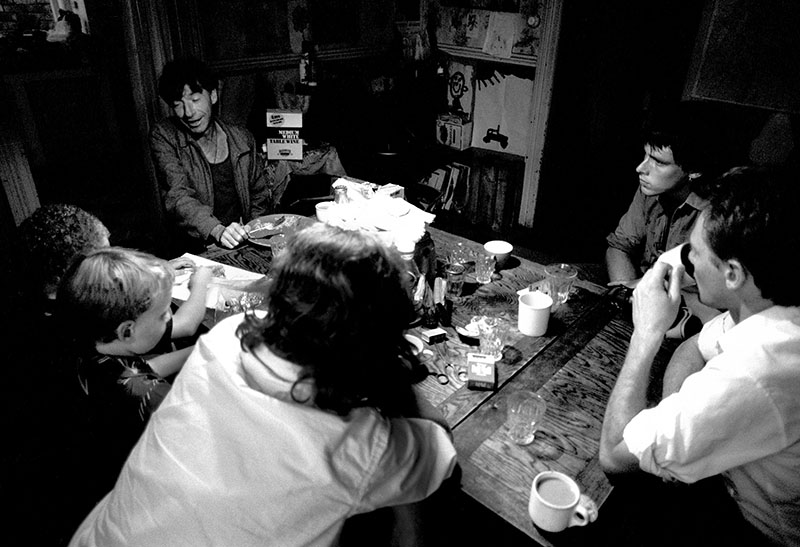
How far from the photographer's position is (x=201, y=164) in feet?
10.7

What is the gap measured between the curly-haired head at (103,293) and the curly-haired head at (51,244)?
1.31ft

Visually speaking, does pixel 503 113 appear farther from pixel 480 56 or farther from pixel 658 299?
pixel 658 299

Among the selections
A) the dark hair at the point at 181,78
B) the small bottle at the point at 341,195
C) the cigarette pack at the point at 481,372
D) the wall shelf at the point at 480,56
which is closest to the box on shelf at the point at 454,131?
the wall shelf at the point at 480,56

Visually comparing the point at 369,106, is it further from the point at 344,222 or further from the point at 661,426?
the point at 661,426

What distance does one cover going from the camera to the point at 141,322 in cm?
161

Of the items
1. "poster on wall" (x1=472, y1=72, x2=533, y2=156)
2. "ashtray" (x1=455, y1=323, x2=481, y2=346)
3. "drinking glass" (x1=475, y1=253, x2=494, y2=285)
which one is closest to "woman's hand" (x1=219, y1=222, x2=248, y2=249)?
"drinking glass" (x1=475, y1=253, x2=494, y2=285)

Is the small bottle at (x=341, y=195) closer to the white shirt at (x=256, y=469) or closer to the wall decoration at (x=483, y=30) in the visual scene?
the white shirt at (x=256, y=469)

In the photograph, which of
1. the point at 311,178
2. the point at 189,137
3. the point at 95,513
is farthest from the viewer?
the point at 311,178

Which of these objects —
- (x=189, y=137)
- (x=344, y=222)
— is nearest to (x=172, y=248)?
(x=189, y=137)

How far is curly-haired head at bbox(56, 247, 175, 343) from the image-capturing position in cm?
150

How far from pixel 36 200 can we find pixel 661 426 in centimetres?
384

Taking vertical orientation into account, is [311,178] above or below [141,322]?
below

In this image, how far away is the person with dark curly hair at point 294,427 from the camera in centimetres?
100

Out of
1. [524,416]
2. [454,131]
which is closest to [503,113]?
[454,131]
